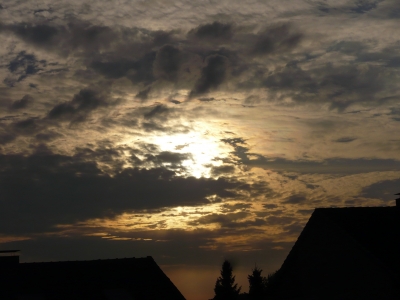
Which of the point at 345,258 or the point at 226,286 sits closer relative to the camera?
the point at 345,258

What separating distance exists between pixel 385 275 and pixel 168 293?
2361cm

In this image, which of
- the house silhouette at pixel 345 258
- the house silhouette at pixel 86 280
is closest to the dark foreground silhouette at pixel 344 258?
the house silhouette at pixel 345 258

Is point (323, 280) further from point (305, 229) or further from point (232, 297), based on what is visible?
point (232, 297)

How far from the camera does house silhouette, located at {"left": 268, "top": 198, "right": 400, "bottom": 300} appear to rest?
104 ft

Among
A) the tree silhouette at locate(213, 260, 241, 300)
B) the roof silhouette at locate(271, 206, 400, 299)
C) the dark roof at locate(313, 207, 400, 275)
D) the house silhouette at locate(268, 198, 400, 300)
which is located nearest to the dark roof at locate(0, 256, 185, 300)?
the house silhouette at locate(268, 198, 400, 300)

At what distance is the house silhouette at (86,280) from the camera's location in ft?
154

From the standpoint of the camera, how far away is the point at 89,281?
49125 millimetres

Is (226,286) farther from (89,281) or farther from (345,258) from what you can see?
(345,258)

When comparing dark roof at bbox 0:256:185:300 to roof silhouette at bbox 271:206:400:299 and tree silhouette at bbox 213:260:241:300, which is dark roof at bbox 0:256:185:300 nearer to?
roof silhouette at bbox 271:206:400:299

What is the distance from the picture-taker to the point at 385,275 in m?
31.1

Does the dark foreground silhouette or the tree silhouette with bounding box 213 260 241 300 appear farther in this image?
the tree silhouette with bounding box 213 260 241 300

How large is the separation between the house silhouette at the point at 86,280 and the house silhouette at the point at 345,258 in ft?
50.0

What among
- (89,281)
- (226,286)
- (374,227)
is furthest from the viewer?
(226,286)

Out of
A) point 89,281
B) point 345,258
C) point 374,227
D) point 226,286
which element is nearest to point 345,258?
point 345,258
